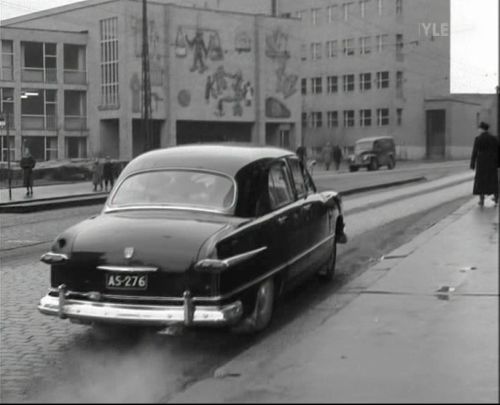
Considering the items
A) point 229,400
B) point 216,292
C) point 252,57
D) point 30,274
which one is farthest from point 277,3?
point 252,57

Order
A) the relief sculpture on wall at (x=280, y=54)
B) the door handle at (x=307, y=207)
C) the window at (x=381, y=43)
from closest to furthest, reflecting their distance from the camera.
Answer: the window at (x=381, y=43), the door handle at (x=307, y=207), the relief sculpture on wall at (x=280, y=54)

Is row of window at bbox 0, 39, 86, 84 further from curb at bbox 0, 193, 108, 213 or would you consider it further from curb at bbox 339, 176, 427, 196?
curb at bbox 339, 176, 427, 196

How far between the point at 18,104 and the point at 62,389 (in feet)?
80.6

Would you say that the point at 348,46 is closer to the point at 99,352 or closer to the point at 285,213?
the point at 285,213

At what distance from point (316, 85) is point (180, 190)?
2.08m

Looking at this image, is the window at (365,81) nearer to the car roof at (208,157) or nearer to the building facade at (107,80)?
the car roof at (208,157)

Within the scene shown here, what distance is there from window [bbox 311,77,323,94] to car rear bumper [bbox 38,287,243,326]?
1.69 metres

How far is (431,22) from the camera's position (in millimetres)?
3906

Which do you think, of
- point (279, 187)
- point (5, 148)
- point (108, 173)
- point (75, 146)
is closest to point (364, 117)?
point (279, 187)

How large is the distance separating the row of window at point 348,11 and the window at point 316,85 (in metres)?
0.44

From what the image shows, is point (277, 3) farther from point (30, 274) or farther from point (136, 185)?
point (30, 274)

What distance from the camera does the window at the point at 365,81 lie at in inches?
171

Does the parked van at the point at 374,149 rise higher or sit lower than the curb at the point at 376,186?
higher

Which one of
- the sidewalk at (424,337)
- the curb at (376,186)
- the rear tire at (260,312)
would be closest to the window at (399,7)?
the sidewalk at (424,337)
